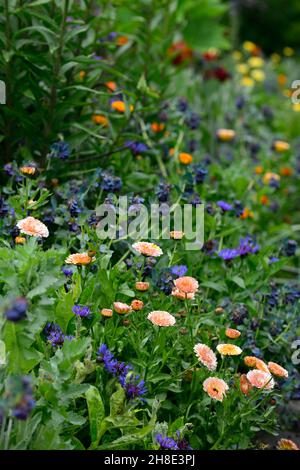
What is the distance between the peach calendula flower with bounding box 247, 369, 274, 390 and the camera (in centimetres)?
190

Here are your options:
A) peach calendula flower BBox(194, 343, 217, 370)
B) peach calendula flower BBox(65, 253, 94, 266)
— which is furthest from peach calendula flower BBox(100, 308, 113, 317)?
peach calendula flower BBox(194, 343, 217, 370)

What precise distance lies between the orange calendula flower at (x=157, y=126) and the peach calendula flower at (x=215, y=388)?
5.99 ft

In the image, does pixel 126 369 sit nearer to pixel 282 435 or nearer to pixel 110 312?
pixel 110 312

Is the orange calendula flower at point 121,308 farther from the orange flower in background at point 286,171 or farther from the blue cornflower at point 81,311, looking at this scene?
the orange flower in background at point 286,171

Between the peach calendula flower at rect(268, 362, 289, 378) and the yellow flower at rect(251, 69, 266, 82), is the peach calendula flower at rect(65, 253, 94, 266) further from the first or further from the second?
the yellow flower at rect(251, 69, 266, 82)

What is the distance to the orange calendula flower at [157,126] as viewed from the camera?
11.5ft

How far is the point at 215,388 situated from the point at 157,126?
1882 millimetres

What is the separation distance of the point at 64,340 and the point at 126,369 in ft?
0.67

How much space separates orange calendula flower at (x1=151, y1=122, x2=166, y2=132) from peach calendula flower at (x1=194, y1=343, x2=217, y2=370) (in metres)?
1.73

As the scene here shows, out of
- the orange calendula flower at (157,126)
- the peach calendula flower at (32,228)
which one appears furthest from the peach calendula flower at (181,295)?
the orange calendula flower at (157,126)

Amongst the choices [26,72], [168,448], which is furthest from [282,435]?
[26,72]

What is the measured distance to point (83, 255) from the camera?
2.05m
